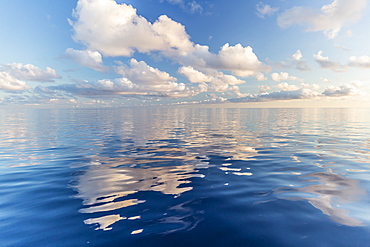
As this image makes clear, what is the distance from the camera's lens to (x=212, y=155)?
53.7 ft

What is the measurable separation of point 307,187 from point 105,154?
51.0 ft

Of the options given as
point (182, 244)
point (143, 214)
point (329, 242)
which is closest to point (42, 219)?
point (143, 214)

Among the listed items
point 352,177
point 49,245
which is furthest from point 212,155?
point 49,245

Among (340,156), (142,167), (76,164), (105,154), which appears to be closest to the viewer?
(142,167)

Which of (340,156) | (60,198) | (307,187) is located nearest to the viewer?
(60,198)

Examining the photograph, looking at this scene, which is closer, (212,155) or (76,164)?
(76,164)

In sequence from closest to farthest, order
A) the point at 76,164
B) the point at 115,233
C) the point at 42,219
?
1. the point at 115,233
2. the point at 42,219
3. the point at 76,164

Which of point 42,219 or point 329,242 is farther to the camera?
point 42,219

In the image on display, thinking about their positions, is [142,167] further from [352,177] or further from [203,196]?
[352,177]

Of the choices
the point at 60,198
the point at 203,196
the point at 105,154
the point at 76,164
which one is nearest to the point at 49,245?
the point at 60,198

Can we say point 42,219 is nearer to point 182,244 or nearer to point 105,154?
point 182,244

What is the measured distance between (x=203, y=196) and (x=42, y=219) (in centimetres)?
593

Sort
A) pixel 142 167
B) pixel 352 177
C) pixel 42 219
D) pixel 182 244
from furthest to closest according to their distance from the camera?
pixel 142 167
pixel 352 177
pixel 42 219
pixel 182 244

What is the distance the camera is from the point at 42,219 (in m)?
6.53
